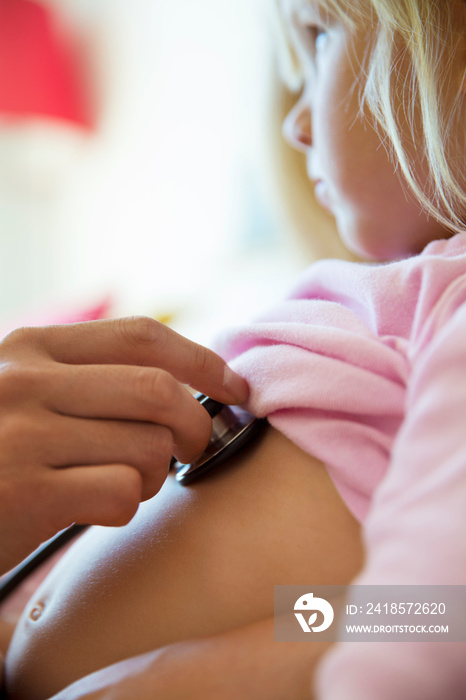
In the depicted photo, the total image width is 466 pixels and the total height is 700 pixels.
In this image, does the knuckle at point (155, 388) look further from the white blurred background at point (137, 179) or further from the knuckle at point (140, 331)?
the white blurred background at point (137, 179)

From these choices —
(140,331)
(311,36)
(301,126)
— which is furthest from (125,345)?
(311,36)

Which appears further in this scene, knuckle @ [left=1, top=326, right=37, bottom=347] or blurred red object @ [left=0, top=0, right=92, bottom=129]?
blurred red object @ [left=0, top=0, right=92, bottom=129]

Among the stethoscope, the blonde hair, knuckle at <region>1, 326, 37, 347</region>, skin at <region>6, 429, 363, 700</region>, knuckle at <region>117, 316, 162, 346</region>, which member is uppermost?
the blonde hair

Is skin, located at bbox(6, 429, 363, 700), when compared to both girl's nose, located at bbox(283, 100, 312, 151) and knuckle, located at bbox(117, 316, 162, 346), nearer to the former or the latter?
knuckle, located at bbox(117, 316, 162, 346)

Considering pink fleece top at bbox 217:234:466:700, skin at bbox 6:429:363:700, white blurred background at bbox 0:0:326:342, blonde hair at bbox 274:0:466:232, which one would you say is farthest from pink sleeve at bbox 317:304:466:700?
white blurred background at bbox 0:0:326:342

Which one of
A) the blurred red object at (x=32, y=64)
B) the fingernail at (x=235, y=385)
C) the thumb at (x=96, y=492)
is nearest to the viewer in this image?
the thumb at (x=96, y=492)

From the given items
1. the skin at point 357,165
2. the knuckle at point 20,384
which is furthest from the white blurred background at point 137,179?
the knuckle at point 20,384

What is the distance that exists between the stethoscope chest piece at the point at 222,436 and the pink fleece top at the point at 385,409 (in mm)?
24

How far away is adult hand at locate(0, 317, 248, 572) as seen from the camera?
1.53 feet

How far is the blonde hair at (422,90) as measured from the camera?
62cm

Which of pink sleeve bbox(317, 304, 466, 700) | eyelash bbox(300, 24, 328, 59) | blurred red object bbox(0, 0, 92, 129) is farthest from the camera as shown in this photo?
→ blurred red object bbox(0, 0, 92, 129)

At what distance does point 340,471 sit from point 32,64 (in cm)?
208

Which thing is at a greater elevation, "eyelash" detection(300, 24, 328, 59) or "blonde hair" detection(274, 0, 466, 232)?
"eyelash" detection(300, 24, 328, 59)

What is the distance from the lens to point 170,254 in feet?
7.61
